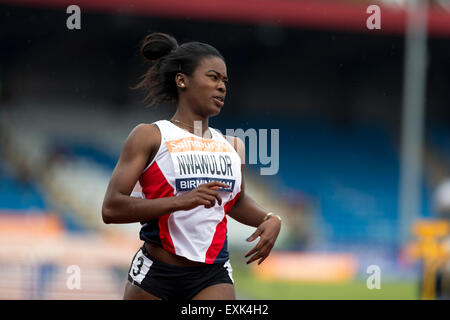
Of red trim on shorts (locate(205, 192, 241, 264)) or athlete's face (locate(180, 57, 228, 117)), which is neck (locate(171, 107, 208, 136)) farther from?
red trim on shorts (locate(205, 192, 241, 264))

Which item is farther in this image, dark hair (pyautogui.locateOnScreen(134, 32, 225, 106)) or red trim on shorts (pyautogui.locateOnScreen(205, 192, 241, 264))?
dark hair (pyautogui.locateOnScreen(134, 32, 225, 106))

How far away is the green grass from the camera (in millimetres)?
12438

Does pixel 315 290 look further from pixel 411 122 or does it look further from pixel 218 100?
pixel 218 100

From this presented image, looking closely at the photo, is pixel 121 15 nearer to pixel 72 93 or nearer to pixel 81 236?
pixel 72 93

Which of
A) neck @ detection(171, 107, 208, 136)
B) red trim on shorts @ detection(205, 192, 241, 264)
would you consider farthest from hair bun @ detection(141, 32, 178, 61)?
red trim on shorts @ detection(205, 192, 241, 264)

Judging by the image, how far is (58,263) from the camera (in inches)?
587

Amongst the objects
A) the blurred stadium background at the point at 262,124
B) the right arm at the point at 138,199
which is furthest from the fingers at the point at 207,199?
the blurred stadium background at the point at 262,124

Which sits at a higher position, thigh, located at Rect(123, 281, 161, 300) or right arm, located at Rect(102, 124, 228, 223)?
right arm, located at Rect(102, 124, 228, 223)

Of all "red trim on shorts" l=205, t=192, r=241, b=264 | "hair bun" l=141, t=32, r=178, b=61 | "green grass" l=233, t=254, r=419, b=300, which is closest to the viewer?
"red trim on shorts" l=205, t=192, r=241, b=264

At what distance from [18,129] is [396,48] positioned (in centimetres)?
1037

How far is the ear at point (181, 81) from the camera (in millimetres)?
4211

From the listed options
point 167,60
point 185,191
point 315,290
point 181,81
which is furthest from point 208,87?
point 315,290

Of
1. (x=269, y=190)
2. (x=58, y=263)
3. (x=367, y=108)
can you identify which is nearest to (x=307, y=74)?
(x=367, y=108)

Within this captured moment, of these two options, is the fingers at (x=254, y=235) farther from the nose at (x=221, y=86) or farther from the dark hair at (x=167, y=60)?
the dark hair at (x=167, y=60)
